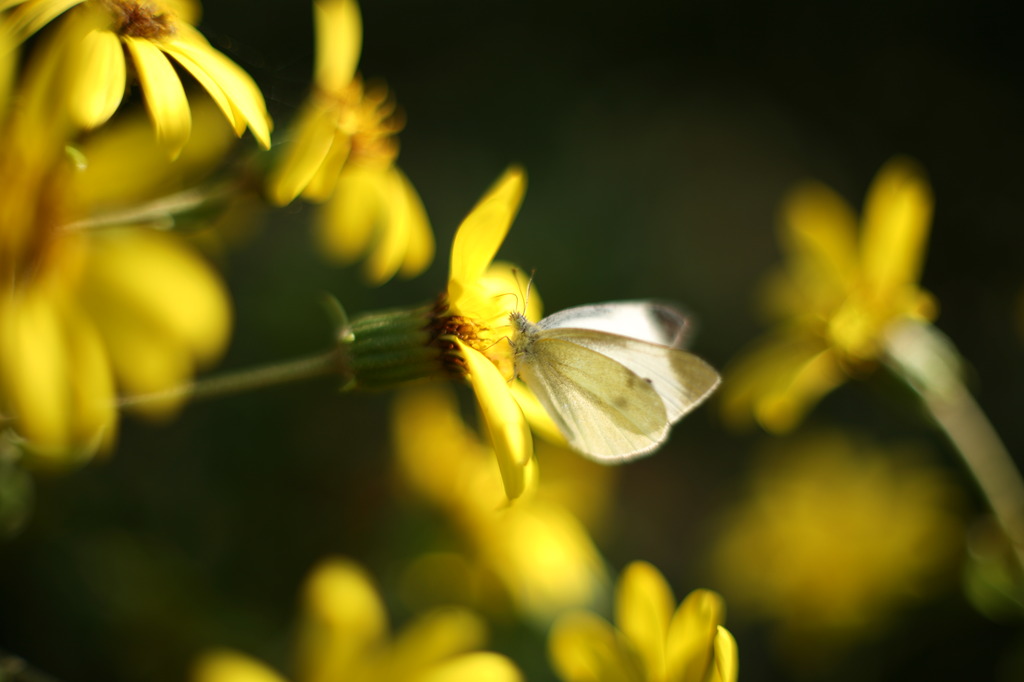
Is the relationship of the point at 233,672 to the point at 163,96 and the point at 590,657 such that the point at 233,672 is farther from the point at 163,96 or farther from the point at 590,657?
the point at 163,96

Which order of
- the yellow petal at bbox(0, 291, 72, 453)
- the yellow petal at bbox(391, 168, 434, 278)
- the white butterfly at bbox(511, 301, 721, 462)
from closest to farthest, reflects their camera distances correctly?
the yellow petal at bbox(0, 291, 72, 453) < the white butterfly at bbox(511, 301, 721, 462) < the yellow petal at bbox(391, 168, 434, 278)

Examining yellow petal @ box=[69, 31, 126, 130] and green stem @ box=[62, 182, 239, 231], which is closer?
yellow petal @ box=[69, 31, 126, 130]

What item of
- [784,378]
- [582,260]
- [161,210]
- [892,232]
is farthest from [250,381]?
[582,260]

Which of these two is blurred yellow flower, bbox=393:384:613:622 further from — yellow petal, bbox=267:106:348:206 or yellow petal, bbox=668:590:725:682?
yellow petal, bbox=267:106:348:206

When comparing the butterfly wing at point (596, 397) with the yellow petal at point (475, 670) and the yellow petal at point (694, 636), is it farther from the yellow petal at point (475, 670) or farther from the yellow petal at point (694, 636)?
the yellow petal at point (475, 670)

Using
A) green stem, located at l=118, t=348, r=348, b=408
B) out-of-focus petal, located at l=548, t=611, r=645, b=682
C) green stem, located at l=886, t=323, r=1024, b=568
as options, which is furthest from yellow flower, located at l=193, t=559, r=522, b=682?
green stem, located at l=886, t=323, r=1024, b=568

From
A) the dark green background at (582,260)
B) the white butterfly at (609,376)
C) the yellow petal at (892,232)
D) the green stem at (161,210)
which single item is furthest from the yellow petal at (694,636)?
the yellow petal at (892,232)
